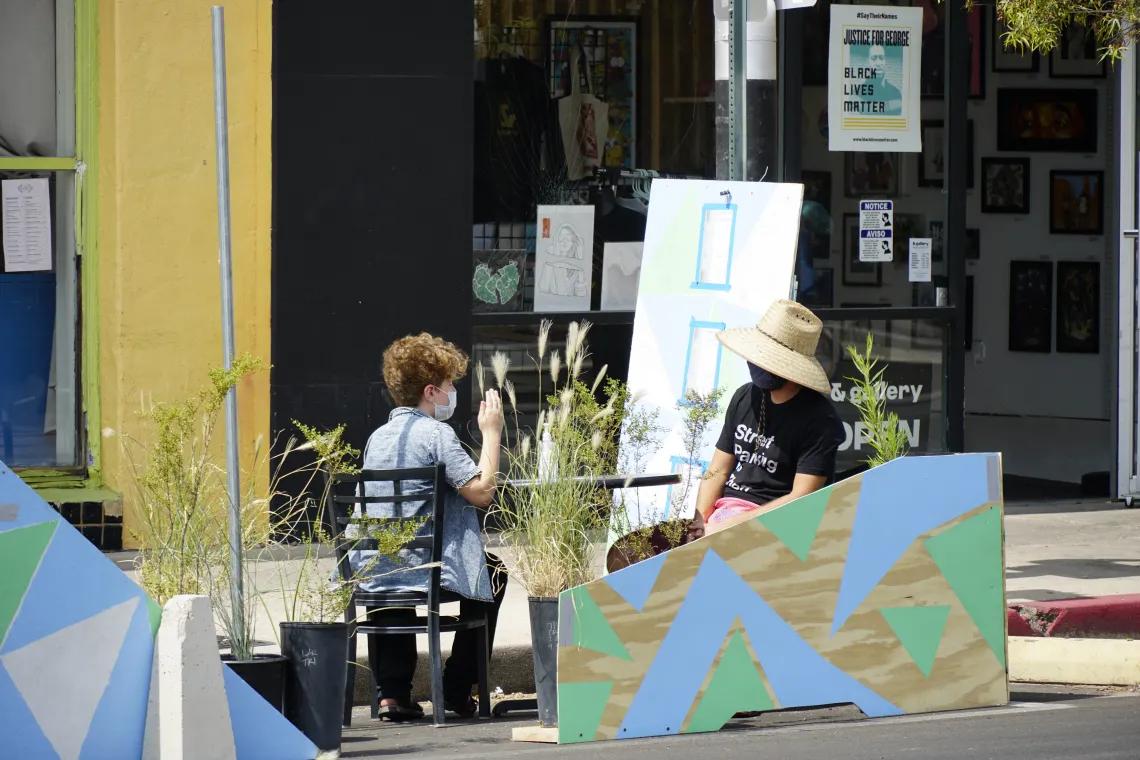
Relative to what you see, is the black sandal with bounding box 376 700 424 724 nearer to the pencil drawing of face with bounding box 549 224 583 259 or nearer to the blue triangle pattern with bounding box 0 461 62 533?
the blue triangle pattern with bounding box 0 461 62 533

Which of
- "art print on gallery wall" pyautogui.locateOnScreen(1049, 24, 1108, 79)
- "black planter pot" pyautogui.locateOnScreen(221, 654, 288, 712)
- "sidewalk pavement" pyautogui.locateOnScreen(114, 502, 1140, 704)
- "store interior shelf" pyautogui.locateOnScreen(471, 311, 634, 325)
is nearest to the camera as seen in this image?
"black planter pot" pyautogui.locateOnScreen(221, 654, 288, 712)

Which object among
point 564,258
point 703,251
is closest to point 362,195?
point 564,258

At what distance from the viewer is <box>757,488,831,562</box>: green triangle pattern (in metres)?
5.57

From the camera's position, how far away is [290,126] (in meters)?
8.86

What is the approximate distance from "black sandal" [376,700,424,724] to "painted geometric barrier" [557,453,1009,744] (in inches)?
38.4

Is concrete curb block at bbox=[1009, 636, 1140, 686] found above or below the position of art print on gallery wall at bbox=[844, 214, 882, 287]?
below

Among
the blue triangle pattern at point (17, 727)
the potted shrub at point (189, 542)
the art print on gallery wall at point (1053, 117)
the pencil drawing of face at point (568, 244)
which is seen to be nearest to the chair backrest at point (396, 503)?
the potted shrub at point (189, 542)

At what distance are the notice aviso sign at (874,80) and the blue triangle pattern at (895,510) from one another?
4.54m

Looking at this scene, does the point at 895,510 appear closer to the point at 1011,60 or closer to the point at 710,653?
the point at 710,653

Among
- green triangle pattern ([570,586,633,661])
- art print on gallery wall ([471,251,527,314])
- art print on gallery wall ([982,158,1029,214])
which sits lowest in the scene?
green triangle pattern ([570,586,633,661])

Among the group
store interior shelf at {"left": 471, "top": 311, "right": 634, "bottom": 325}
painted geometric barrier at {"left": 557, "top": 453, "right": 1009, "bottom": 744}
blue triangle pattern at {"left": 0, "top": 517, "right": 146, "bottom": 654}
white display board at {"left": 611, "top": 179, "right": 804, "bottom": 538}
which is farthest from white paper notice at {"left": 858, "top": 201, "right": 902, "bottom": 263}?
blue triangle pattern at {"left": 0, "top": 517, "right": 146, "bottom": 654}

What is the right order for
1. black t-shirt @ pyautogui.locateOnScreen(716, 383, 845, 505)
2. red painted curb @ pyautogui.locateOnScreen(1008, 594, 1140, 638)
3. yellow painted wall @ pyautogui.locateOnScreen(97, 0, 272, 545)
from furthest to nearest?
1. yellow painted wall @ pyautogui.locateOnScreen(97, 0, 272, 545)
2. red painted curb @ pyautogui.locateOnScreen(1008, 594, 1140, 638)
3. black t-shirt @ pyautogui.locateOnScreen(716, 383, 845, 505)

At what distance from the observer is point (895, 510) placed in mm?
5742

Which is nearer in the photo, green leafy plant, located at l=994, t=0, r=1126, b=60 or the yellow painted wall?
green leafy plant, located at l=994, t=0, r=1126, b=60
